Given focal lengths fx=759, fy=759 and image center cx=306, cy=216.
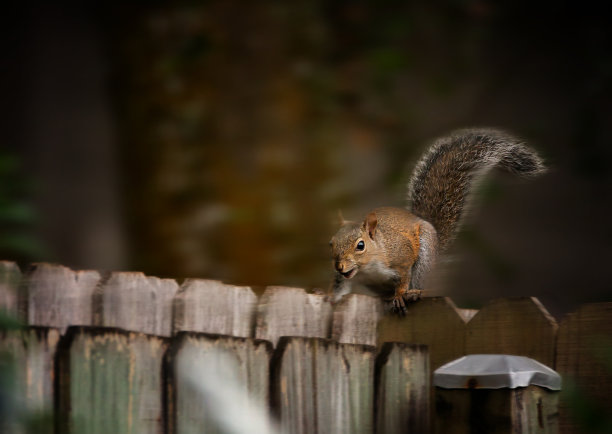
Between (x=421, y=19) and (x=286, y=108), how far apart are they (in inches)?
29.0

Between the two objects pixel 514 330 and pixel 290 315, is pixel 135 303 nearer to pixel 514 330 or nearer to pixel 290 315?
pixel 290 315

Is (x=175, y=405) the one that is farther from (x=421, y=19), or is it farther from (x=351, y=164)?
(x=421, y=19)

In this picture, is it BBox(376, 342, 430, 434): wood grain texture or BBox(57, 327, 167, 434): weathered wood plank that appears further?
BBox(376, 342, 430, 434): wood grain texture

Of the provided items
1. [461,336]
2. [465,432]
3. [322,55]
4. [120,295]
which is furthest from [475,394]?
[322,55]

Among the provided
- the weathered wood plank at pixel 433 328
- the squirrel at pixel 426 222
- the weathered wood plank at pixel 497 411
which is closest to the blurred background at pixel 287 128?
the squirrel at pixel 426 222

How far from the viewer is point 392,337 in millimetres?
1391

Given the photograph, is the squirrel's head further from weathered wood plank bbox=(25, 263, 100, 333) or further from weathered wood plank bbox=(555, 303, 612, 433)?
weathered wood plank bbox=(25, 263, 100, 333)

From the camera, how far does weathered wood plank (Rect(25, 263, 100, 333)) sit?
1.00m

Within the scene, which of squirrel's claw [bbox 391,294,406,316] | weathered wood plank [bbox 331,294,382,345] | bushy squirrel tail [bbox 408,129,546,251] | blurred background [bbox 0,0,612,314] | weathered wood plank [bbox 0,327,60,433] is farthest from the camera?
blurred background [bbox 0,0,612,314]

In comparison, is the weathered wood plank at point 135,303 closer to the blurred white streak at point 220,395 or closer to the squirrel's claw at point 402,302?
the blurred white streak at point 220,395

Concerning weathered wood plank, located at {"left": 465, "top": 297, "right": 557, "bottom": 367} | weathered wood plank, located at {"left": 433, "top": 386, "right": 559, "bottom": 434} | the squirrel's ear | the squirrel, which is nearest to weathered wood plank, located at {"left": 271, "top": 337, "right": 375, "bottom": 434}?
weathered wood plank, located at {"left": 433, "top": 386, "right": 559, "bottom": 434}

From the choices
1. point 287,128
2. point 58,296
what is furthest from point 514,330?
point 287,128

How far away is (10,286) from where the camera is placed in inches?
38.6

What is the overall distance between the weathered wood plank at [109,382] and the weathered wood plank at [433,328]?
1.80ft
